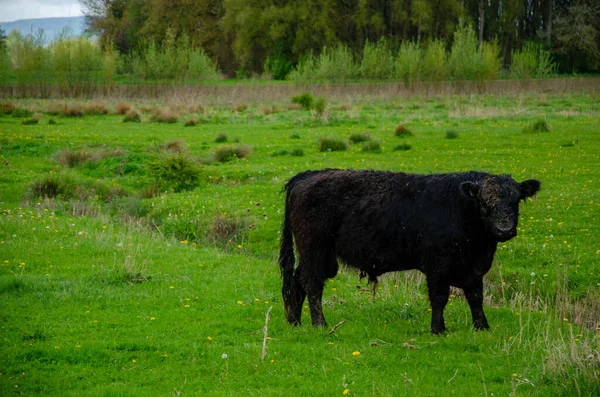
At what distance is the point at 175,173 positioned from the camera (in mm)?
22406

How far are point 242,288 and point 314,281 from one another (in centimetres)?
233

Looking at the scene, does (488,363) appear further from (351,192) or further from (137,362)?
(137,362)

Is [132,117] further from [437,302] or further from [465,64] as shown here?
[465,64]

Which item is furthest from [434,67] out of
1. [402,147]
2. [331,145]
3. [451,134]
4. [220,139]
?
[331,145]

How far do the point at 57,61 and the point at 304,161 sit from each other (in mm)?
44403

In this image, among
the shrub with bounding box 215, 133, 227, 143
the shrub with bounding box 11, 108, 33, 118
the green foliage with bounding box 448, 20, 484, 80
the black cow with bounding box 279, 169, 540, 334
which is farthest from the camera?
the green foliage with bounding box 448, 20, 484, 80

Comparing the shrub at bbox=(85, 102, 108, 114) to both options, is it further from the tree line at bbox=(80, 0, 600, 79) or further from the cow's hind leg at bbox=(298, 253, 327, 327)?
the tree line at bbox=(80, 0, 600, 79)

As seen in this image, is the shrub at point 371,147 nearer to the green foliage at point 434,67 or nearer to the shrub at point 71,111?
the shrub at point 71,111

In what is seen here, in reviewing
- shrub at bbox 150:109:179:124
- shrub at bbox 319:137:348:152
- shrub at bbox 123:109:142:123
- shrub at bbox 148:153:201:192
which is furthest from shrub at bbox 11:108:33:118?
shrub at bbox 148:153:201:192

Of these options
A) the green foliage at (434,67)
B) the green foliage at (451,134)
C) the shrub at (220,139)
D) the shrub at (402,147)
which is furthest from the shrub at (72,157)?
the green foliage at (434,67)

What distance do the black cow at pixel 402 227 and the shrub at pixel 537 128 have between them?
2316cm

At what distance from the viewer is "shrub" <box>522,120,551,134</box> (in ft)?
103

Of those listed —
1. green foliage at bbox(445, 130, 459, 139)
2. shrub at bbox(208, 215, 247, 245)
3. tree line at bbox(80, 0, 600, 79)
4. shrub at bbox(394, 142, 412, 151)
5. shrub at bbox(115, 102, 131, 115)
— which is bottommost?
shrub at bbox(208, 215, 247, 245)

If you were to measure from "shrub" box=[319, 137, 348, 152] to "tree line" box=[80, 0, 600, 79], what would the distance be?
68599mm
